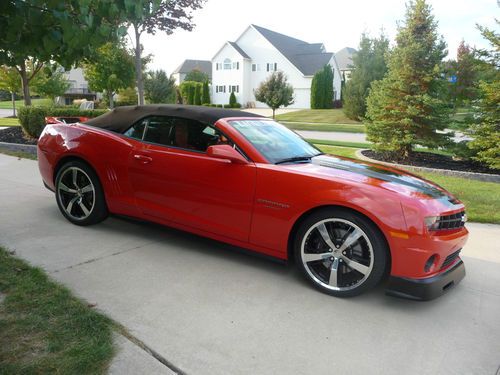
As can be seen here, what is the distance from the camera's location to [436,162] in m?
10.9

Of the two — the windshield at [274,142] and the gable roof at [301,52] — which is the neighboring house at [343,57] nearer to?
the gable roof at [301,52]

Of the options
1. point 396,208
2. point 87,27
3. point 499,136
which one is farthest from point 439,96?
point 87,27

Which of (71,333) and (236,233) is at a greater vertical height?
(236,233)

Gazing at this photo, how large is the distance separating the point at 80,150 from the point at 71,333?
2.57 meters

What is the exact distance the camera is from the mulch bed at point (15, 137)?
1178 centimetres

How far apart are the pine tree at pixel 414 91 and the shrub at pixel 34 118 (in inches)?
362

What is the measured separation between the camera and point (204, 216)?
3912 millimetres

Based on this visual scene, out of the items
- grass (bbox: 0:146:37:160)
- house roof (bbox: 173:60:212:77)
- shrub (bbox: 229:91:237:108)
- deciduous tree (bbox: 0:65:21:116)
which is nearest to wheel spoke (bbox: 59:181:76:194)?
grass (bbox: 0:146:37:160)

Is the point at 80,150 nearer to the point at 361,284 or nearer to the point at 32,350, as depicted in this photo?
the point at 32,350

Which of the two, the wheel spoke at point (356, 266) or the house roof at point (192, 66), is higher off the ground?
the house roof at point (192, 66)

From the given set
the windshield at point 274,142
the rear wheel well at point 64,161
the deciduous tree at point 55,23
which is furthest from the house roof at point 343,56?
the deciduous tree at point 55,23

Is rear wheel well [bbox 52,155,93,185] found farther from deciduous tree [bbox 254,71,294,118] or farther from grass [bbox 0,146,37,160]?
deciduous tree [bbox 254,71,294,118]

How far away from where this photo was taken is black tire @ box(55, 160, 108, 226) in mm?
4625

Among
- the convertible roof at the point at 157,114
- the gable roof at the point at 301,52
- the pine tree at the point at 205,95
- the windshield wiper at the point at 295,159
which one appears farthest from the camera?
the gable roof at the point at 301,52
